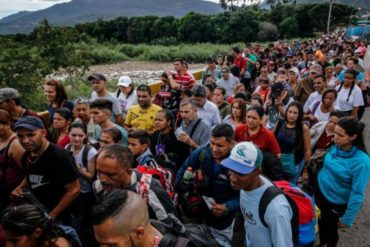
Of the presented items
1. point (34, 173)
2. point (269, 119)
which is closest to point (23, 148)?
point (34, 173)

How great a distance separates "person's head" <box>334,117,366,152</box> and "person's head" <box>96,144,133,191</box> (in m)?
2.03

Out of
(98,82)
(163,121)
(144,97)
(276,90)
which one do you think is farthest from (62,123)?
(276,90)

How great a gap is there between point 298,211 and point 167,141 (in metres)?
2.22

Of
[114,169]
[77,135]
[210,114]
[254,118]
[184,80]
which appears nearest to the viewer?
[114,169]

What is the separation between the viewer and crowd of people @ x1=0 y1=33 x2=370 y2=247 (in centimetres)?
221

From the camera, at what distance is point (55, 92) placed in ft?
17.3

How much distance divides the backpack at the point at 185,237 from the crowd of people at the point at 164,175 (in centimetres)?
1

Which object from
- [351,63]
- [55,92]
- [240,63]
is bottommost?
[240,63]

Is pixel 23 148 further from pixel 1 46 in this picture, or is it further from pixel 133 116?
pixel 1 46

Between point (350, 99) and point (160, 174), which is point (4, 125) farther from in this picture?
point (350, 99)

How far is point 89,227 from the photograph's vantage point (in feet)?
10.7

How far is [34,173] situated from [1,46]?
907 cm

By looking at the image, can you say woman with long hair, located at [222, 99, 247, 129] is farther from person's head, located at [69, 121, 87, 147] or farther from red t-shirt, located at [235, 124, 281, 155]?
person's head, located at [69, 121, 87, 147]

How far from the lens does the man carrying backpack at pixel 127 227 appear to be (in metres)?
1.90
